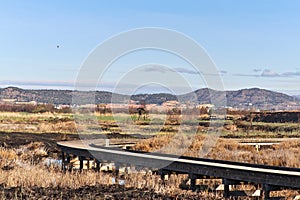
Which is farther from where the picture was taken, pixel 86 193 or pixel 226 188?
pixel 226 188

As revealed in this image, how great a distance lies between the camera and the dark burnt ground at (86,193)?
13.7 metres

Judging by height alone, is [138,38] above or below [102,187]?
above

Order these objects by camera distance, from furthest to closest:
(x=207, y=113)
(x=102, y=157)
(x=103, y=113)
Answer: (x=207, y=113) < (x=103, y=113) < (x=102, y=157)

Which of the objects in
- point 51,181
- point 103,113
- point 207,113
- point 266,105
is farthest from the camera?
point 266,105

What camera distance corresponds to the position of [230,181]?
50.7 ft

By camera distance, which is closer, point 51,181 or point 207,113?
point 51,181

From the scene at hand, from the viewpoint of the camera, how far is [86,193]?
14.4 m

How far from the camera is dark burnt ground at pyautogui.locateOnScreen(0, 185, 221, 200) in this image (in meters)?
13.7

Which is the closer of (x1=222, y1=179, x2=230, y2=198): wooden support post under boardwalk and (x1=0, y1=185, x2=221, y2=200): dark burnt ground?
(x1=0, y1=185, x2=221, y2=200): dark burnt ground

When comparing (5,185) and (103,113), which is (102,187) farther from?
(103,113)

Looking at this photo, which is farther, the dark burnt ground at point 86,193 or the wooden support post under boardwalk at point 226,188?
the wooden support post under boardwalk at point 226,188

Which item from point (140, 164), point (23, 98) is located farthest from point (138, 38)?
point (23, 98)

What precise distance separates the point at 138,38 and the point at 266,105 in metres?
109

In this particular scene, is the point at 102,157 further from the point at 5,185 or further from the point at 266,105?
the point at 266,105
